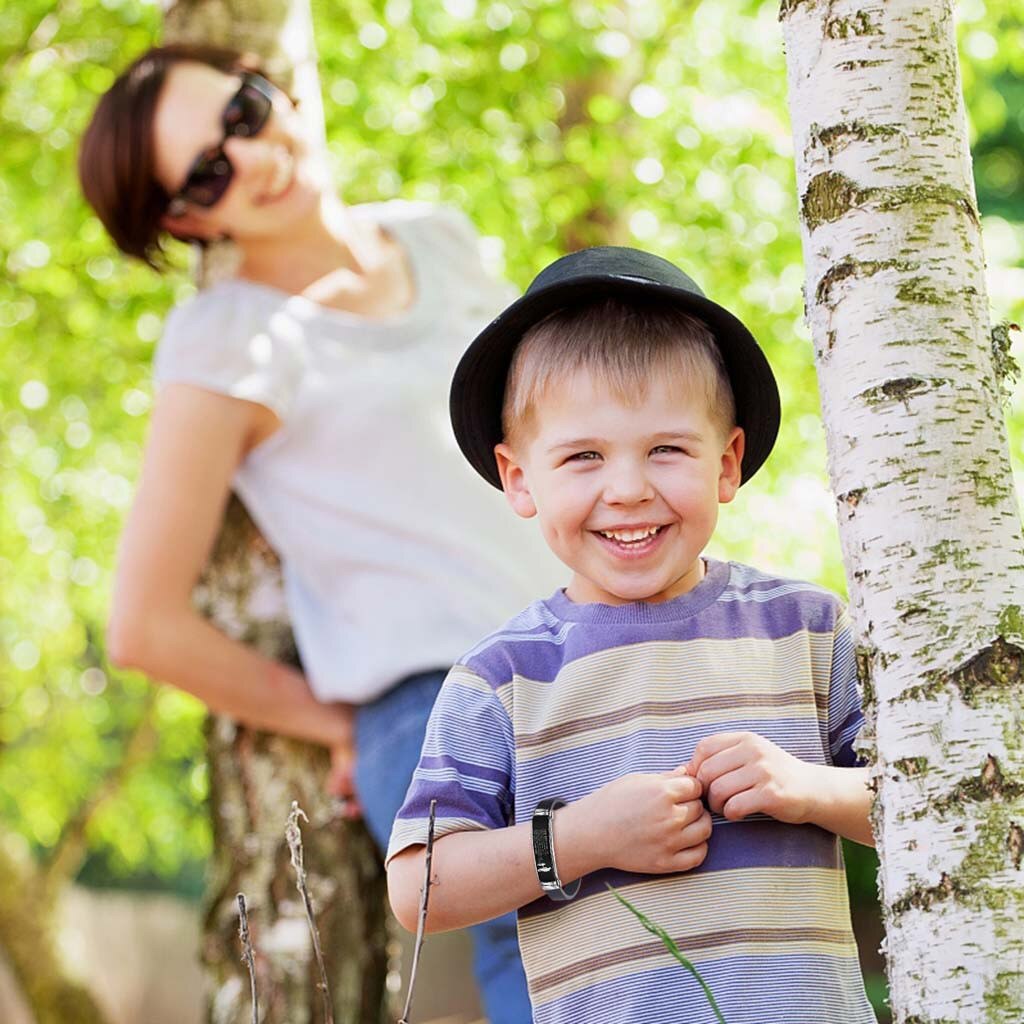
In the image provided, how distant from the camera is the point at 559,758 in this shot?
174 cm

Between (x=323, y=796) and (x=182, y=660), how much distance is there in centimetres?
56

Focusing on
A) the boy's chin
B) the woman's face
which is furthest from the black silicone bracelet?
the woman's face

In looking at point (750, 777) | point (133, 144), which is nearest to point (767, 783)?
point (750, 777)

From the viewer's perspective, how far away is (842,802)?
5.53ft

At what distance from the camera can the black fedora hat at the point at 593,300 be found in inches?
69.6

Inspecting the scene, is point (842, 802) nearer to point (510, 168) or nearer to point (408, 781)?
point (408, 781)

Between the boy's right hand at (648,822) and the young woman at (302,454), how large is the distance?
0.83 m

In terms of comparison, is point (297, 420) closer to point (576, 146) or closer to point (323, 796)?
point (323, 796)

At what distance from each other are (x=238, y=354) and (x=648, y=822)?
1400 mm

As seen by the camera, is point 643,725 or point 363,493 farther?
point 363,493

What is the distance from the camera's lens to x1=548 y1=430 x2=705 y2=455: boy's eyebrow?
1.73m

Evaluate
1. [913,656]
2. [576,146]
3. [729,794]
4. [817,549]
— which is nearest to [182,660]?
[729,794]

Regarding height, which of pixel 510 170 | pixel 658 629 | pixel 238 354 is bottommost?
pixel 658 629

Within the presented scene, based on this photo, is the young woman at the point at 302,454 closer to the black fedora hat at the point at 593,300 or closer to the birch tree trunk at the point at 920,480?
the black fedora hat at the point at 593,300
